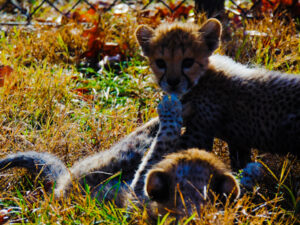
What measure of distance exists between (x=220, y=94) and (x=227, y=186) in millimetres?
1174

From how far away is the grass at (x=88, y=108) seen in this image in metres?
2.88

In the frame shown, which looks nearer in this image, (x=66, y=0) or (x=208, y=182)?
(x=208, y=182)

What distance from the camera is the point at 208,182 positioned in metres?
2.73

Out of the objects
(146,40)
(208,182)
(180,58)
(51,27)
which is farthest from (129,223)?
(51,27)

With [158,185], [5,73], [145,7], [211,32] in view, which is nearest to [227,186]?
[158,185]

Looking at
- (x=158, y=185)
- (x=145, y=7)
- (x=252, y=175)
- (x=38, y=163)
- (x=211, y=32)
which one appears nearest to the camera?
(x=158, y=185)

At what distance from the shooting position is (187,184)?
107 inches

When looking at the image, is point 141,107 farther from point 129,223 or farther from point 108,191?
point 129,223

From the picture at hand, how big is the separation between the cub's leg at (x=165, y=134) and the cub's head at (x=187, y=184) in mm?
587

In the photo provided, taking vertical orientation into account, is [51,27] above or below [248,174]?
above

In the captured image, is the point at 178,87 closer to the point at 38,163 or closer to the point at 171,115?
the point at 171,115

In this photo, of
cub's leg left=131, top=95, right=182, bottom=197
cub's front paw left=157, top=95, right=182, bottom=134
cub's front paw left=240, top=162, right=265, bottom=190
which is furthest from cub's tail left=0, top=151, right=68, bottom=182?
cub's front paw left=240, top=162, right=265, bottom=190

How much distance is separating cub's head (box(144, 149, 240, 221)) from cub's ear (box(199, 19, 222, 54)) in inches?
52.8

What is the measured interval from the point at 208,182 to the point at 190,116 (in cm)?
106
